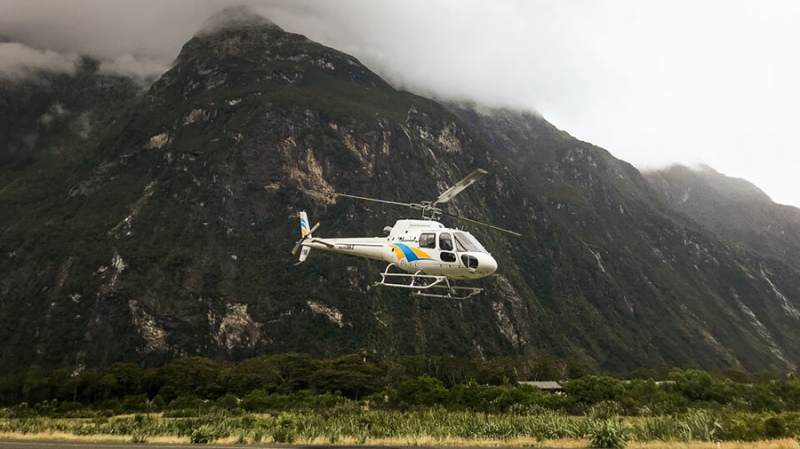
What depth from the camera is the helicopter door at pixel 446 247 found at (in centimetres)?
2519

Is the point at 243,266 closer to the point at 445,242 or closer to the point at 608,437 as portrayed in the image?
the point at 445,242

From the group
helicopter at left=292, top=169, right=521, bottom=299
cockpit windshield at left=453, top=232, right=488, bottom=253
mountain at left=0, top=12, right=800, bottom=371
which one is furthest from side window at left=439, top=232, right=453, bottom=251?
mountain at left=0, top=12, right=800, bottom=371

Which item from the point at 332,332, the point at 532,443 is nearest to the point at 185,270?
the point at 332,332

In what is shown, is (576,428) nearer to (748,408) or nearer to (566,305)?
(748,408)

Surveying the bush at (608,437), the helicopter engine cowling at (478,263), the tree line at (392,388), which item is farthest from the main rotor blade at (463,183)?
the tree line at (392,388)

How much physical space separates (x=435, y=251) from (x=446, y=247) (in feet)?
2.03

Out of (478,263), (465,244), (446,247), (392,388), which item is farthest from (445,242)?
(392,388)

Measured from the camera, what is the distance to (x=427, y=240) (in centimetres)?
2602

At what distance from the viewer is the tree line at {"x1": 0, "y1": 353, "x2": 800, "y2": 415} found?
48062mm

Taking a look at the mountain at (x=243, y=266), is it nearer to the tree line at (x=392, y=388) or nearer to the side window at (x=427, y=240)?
the tree line at (x=392, y=388)

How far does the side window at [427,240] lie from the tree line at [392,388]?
22.2 m

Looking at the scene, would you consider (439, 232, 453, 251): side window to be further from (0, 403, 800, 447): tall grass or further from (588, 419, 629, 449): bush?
(588, 419, 629, 449): bush

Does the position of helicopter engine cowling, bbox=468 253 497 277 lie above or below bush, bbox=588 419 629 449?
above

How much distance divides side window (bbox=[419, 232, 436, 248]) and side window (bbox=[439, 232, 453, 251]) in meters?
0.37
